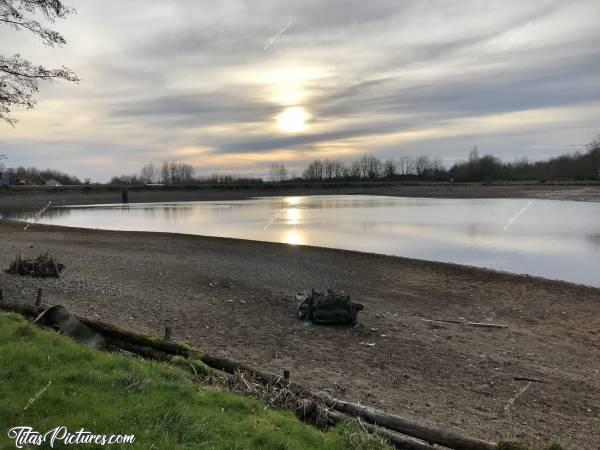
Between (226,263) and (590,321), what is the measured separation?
14.0 m

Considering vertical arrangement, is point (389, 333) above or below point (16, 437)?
below

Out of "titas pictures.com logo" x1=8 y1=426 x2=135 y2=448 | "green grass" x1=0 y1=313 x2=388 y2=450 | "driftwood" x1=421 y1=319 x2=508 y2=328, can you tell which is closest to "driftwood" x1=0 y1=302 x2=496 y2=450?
"green grass" x1=0 y1=313 x2=388 y2=450

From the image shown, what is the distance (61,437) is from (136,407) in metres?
0.81

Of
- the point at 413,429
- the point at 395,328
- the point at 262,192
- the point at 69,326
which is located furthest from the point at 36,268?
the point at 262,192

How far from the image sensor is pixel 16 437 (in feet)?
14.0

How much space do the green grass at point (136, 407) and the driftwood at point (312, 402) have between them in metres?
0.32

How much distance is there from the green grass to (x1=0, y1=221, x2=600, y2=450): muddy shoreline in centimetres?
280

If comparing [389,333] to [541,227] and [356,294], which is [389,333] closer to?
[356,294]

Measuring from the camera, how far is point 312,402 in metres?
5.93

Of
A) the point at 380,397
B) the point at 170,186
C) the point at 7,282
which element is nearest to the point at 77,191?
the point at 170,186

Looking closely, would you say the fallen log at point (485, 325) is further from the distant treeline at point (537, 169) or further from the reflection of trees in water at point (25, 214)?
the distant treeline at point (537, 169)

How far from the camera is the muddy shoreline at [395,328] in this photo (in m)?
8.18

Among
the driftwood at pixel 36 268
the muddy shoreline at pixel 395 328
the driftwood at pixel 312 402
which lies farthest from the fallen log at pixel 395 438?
the driftwood at pixel 36 268

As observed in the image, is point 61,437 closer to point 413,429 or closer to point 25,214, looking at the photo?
point 413,429
